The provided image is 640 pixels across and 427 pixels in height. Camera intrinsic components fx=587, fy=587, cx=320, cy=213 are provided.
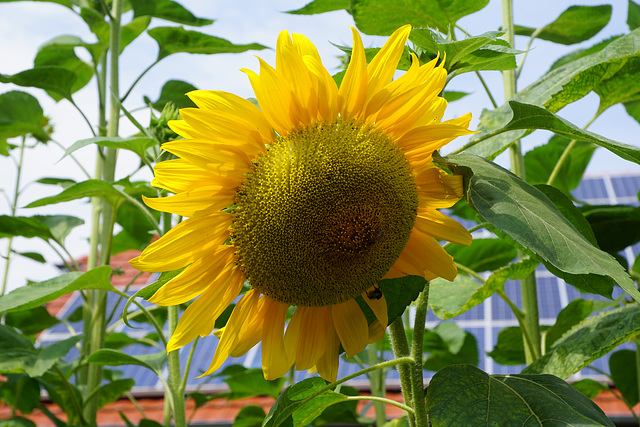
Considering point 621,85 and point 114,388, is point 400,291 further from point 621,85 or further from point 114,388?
point 114,388

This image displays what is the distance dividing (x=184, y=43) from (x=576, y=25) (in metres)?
1.38

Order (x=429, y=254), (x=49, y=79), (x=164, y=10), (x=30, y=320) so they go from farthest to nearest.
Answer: (x=30, y=320) < (x=164, y=10) < (x=49, y=79) < (x=429, y=254)

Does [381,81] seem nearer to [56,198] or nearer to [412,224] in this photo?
[412,224]

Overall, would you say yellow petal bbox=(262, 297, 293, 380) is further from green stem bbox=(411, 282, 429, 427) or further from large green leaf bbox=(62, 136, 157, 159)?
large green leaf bbox=(62, 136, 157, 159)

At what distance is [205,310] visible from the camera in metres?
0.75

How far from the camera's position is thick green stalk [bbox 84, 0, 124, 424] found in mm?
1945

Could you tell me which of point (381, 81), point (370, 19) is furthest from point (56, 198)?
point (381, 81)

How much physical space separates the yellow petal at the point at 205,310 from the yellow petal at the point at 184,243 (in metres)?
0.05

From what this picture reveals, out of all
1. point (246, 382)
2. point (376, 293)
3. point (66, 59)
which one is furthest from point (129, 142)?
Result: point (66, 59)

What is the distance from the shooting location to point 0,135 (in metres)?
2.28

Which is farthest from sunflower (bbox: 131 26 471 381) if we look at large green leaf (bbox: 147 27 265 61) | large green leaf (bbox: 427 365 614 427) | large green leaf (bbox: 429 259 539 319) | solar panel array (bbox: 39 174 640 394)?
solar panel array (bbox: 39 174 640 394)

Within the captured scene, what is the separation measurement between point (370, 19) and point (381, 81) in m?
0.39

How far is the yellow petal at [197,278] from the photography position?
73cm

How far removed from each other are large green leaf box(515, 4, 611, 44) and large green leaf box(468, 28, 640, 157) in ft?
2.51
